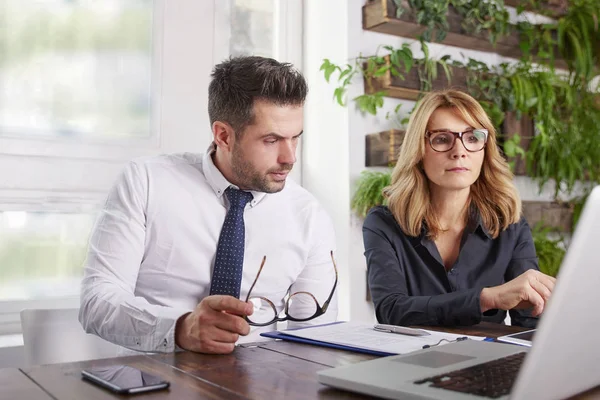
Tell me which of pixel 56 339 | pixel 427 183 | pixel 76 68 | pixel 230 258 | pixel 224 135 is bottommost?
pixel 56 339

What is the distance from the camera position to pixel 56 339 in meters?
1.71

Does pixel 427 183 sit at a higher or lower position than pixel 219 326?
higher

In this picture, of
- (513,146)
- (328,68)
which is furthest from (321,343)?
(513,146)

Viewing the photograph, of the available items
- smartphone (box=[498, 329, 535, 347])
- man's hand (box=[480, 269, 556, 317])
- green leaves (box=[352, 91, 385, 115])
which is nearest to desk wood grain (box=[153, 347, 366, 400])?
smartphone (box=[498, 329, 535, 347])

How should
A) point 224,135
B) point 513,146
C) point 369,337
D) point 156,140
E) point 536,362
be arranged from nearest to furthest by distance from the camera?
point 536,362 → point 369,337 → point 224,135 → point 156,140 → point 513,146

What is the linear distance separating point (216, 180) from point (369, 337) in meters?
0.82

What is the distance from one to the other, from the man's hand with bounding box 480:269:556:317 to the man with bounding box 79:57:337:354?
503mm

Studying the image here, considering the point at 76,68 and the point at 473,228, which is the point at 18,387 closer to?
the point at 473,228

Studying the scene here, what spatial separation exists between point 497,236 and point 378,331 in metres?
0.93

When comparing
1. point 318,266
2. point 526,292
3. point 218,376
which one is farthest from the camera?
point 318,266

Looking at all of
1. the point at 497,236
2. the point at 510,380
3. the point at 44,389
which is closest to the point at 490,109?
the point at 497,236

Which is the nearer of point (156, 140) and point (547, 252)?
point (156, 140)

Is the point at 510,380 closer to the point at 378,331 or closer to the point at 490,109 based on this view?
the point at 378,331

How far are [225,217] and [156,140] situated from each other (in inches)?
35.0
